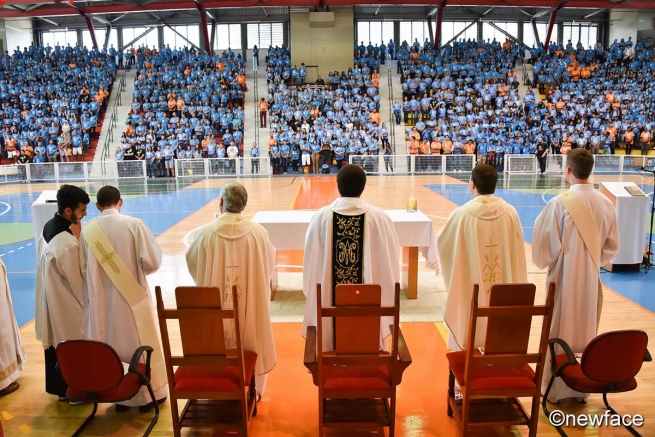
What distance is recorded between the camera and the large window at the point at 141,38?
34.7 m

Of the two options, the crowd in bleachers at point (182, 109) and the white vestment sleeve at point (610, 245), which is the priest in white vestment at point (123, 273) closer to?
the white vestment sleeve at point (610, 245)

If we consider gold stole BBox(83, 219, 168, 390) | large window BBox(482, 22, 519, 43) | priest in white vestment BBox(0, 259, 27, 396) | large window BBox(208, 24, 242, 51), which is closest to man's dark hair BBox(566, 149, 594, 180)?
gold stole BBox(83, 219, 168, 390)

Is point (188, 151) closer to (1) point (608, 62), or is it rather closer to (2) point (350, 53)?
(2) point (350, 53)

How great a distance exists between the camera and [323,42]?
98.5ft

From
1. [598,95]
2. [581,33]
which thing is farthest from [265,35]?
[581,33]

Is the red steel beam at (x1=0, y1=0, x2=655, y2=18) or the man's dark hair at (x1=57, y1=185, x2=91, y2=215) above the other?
the red steel beam at (x1=0, y1=0, x2=655, y2=18)

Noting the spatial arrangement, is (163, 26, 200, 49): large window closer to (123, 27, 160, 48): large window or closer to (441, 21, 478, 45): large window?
(123, 27, 160, 48): large window

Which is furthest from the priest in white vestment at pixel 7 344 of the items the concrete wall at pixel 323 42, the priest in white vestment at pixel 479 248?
the concrete wall at pixel 323 42

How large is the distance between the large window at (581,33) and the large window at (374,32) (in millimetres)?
11702

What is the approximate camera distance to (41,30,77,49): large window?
34.8 m

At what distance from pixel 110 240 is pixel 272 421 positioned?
5.72 feet

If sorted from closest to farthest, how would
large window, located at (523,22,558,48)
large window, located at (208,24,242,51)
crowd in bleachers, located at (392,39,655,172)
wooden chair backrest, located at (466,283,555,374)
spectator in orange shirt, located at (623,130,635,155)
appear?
wooden chair backrest, located at (466,283,555,374), spectator in orange shirt, located at (623,130,635,155), crowd in bleachers, located at (392,39,655,172), large window, located at (208,24,242,51), large window, located at (523,22,558,48)

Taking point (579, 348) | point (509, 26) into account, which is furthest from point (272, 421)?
point (509, 26)

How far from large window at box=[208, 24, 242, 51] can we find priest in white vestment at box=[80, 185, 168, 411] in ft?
107
